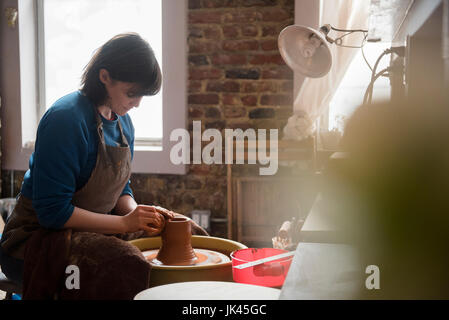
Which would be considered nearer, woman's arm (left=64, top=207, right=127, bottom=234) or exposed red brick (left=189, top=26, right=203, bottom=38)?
woman's arm (left=64, top=207, right=127, bottom=234)

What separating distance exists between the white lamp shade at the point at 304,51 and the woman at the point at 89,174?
607 millimetres

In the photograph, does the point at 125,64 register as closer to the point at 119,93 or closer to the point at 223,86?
the point at 119,93

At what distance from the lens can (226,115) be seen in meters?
3.01

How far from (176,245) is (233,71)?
1936mm

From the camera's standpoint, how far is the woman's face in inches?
53.2

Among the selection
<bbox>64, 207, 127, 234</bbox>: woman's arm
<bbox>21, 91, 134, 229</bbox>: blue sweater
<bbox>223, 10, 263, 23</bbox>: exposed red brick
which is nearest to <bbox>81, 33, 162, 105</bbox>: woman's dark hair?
<bbox>21, 91, 134, 229</bbox>: blue sweater

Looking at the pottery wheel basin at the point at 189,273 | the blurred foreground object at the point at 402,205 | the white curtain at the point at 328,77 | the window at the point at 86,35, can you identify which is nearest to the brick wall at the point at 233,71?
→ the white curtain at the point at 328,77

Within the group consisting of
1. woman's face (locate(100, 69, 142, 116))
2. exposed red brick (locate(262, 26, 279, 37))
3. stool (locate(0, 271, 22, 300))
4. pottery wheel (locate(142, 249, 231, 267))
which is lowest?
stool (locate(0, 271, 22, 300))

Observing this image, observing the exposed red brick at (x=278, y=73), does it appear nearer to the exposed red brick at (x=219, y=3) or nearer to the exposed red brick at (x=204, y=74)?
the exposed red brick at (x=204, y=74)

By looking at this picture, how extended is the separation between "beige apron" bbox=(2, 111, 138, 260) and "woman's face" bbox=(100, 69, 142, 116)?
7 cm

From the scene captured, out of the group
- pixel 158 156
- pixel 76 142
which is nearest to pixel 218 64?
pixel 158 156

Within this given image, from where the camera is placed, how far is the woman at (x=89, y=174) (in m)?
1.21

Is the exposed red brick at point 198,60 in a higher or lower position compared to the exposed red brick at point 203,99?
higher

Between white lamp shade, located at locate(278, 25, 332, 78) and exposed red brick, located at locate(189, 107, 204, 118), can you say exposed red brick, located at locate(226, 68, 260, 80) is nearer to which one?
exposed red brick, located at locate(189, 107, 204, 118)
